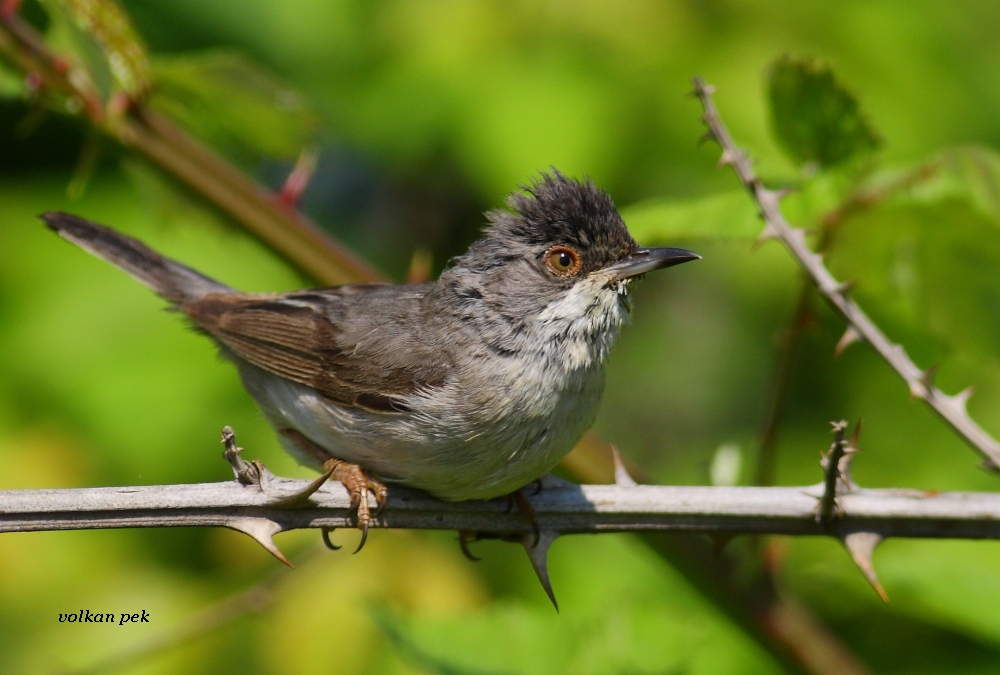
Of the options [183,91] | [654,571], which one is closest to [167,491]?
[183,91]

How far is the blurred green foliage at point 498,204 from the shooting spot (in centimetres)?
287

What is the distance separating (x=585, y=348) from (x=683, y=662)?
3.26 ft

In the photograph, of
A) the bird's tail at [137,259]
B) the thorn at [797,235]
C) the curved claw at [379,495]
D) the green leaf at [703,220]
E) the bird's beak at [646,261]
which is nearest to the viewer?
the thorn at [797,235]

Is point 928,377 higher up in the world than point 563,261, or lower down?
lower down

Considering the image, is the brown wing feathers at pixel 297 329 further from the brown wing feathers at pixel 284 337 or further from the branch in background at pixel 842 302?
the branch in background at pixel 842 302

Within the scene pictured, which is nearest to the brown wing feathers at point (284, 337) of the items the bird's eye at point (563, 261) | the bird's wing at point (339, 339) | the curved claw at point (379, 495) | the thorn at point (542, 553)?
Answer: the bird's wing at point (339, 339)

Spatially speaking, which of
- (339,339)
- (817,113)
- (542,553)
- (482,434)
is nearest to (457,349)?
(482,434)

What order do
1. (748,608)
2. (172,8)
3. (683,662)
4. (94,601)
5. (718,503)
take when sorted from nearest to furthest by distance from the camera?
1. (718,503)
2. (683,662)
3. (748,608)
4. (94,601)
5. (172,8)

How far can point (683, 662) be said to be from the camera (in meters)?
2.84

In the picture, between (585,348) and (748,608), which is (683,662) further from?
(585,348)

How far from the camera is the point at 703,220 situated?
2744 millimetres

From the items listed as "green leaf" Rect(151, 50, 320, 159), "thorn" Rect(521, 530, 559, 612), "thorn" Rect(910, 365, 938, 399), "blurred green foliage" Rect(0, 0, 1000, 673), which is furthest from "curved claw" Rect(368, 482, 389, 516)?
"thorn" Rect(910, 365, 938, 399)

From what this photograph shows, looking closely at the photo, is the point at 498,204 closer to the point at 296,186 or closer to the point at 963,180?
the point at 296,186

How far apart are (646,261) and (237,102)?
145 centimetres
